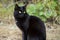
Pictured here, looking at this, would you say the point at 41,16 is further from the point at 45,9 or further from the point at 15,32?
the point at 15,32

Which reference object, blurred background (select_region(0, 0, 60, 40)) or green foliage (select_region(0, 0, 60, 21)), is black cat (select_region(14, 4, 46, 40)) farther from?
green foliage (select_region(0, 0, 60, 21))

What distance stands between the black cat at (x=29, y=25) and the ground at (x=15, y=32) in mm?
570

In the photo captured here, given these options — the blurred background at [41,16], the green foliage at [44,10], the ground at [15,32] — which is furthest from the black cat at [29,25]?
the green foliage at [44,10]

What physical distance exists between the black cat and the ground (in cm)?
57

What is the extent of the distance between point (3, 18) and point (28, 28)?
5.55 feet

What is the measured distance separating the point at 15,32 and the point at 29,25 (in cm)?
87

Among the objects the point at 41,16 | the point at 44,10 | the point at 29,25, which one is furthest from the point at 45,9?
the point at 29,25

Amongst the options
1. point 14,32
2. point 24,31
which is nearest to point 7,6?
point 14,32

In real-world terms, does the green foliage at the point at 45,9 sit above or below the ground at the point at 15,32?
above

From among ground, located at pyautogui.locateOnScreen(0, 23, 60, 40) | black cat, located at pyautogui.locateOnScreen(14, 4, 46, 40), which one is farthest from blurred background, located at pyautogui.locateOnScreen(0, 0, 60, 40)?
black cat, located at pyautogui.locateOnScreen(14, 4, 46, 40)

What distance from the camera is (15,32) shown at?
4.13m

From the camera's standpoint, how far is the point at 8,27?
4.42 metres

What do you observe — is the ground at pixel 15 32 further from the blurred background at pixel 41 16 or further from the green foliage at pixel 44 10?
the green foliage at pixel 44 10

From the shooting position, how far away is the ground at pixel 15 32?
3.89 meters
